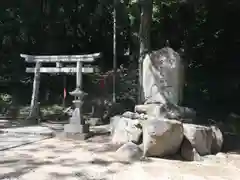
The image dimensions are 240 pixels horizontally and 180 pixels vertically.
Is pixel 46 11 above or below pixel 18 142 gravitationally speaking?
above

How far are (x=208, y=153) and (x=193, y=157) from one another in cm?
61

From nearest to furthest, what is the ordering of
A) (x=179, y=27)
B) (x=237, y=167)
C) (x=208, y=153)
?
(x=237, y=167), (x=208, y=153), (x=179, y=27)

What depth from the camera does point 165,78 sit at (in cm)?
815

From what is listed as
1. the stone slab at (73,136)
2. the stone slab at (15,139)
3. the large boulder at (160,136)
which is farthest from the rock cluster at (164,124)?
the stone slab at (15,139)

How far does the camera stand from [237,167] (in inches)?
225

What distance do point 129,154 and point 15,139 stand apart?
351cm

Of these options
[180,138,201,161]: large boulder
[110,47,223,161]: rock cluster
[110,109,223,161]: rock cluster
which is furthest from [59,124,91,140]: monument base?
[180,138,201,161]: large boulder

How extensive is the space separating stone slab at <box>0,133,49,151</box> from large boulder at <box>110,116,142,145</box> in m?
2.10

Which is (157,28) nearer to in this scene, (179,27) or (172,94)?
(179,27)

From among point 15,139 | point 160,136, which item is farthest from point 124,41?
point 160,136

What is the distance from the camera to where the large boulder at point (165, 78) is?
813cm

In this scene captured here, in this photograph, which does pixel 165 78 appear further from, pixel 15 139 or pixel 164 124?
pixel 15 139

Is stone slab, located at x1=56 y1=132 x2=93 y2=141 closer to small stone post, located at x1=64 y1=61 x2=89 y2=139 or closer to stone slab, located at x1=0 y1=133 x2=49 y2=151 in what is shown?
small stone post, located at x1=64 y1=61 x2=89 y2=139

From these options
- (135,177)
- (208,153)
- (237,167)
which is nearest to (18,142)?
(135,177)
